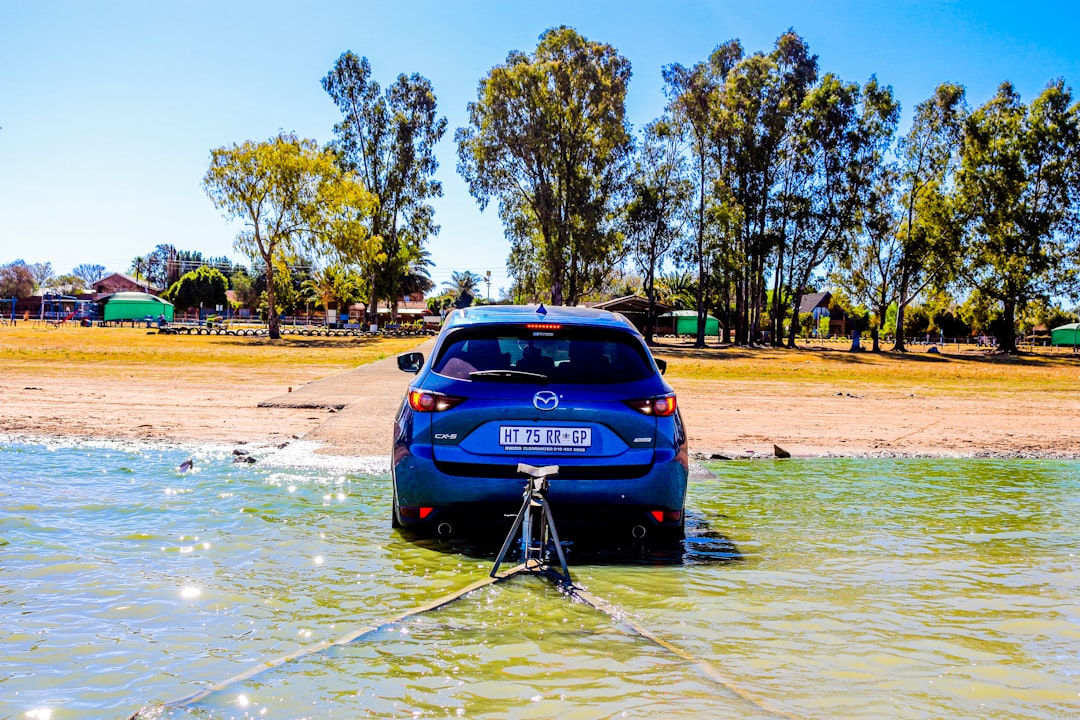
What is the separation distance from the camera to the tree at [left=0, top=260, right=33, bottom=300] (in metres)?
115

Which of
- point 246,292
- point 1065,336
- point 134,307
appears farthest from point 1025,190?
point 246,292

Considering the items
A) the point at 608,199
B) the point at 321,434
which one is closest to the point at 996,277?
the point at 608,199

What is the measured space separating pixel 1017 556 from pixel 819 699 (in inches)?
129

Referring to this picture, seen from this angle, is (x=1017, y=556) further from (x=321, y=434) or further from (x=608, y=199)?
(x=608, y=199)

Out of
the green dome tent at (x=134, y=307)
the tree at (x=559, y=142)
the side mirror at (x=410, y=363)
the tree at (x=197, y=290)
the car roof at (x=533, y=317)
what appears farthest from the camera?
the tree at (x=197, y=290)

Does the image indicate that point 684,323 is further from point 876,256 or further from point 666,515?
point 666,515

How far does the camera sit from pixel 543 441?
5.29 m

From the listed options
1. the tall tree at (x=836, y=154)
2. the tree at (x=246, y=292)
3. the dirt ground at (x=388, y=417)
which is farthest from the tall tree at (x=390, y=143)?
the tree at (x=246, y=292)

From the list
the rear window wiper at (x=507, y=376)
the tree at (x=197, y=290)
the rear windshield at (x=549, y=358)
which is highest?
the tree at (x=197, y=290)

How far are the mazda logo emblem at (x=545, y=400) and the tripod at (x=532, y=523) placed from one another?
415 millimetres

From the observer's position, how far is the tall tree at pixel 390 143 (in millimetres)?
63188

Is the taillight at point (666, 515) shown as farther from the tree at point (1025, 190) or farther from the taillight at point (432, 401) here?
the tree at point (1025, 190)

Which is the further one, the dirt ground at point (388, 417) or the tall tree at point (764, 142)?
the tall tree at point (764, 142)

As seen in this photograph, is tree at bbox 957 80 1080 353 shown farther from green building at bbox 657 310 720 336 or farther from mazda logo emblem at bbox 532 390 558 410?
mazda logo emblem at bbox 532 390 558 410
